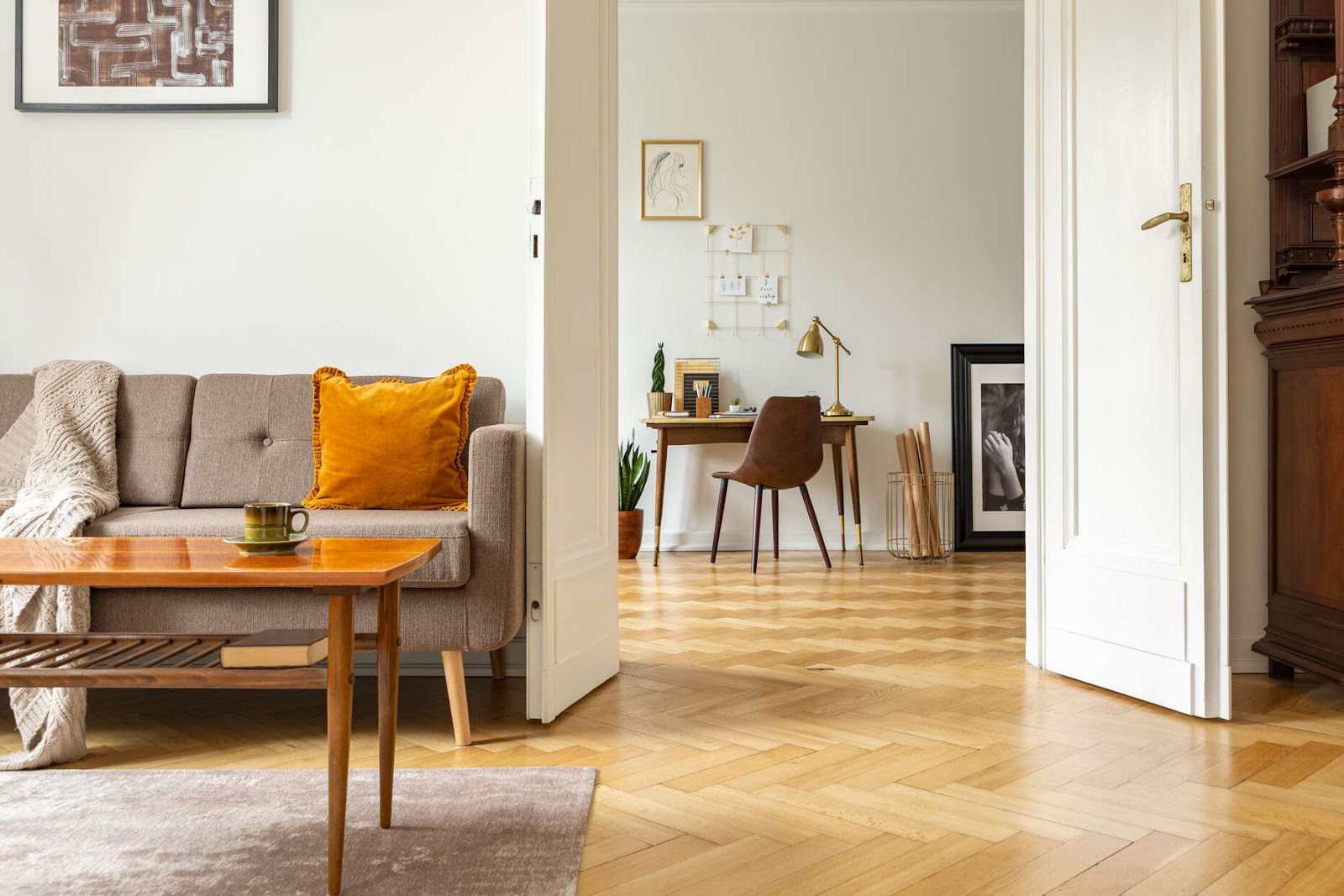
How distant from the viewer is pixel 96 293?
289cm

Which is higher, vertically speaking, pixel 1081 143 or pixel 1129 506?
pixel 1081 143

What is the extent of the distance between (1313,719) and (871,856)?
1.30m

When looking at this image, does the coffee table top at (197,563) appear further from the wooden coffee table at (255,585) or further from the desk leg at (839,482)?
the desk leg at (839,482)

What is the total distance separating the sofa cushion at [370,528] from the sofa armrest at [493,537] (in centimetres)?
3

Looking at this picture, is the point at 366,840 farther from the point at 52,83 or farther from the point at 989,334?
the point at 989,334

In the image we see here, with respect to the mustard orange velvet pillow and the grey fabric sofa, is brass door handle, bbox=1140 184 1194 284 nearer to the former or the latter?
the grey fabric sofa

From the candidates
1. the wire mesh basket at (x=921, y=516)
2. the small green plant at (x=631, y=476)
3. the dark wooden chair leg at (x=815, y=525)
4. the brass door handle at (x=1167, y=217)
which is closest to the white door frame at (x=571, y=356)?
the brass door handle at (x=1167, y=217)

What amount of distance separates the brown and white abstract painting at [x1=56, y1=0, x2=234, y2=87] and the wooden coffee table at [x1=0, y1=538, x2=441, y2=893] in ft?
5.78

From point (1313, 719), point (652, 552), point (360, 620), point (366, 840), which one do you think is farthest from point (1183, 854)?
point (652, 552)

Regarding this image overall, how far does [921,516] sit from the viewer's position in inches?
205

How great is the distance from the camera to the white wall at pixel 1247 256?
2635 millimetres

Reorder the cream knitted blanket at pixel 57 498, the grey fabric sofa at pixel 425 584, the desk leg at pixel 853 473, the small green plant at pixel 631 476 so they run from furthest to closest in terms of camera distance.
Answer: the small green plant at pixel 631 476, the desk leg at pixel 853 473, the grey fabric sofa at pixel 425 584, the cream knitted blanket at pixel 57 498

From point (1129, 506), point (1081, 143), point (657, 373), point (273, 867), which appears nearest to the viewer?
point (273, 867)

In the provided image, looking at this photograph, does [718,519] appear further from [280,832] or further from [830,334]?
[280,832]
